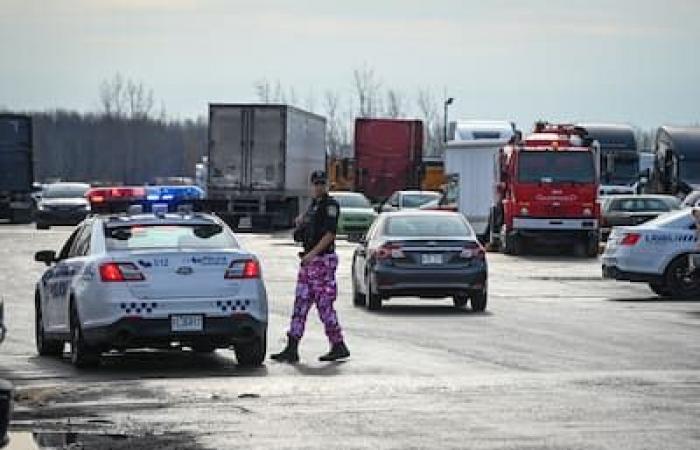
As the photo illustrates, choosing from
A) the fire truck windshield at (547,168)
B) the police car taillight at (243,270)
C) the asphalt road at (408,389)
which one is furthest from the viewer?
the fire truck windshield at (547,168)

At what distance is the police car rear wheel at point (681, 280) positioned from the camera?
27.8 m

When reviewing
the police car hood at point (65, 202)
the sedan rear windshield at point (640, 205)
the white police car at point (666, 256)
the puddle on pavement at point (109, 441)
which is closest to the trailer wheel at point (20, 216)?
the police car hood at point (65, 202)

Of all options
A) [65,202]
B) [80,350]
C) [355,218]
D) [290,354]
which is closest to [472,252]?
[290,354]

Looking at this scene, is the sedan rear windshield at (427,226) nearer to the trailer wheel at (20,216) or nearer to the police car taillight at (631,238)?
the police car taillight at (631,238)

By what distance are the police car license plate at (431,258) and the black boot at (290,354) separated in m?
7.65

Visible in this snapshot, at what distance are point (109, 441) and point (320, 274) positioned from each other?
21.2ft

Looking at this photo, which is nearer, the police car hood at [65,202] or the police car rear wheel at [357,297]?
the police car rear wheel at [357,297]

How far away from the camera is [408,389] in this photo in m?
14.5

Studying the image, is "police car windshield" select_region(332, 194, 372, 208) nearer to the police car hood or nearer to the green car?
the green car

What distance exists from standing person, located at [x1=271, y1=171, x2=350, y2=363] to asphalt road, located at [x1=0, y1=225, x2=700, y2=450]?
329mm

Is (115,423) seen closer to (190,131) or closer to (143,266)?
(143,266)

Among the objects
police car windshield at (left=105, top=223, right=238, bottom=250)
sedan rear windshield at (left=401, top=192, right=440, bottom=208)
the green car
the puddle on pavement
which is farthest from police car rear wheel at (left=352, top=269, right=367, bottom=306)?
sedan rear windshield at (left=401, top=192, right=440, bottom=208)

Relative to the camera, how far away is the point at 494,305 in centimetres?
2658

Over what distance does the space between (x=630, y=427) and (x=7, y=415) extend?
4.39 metres
